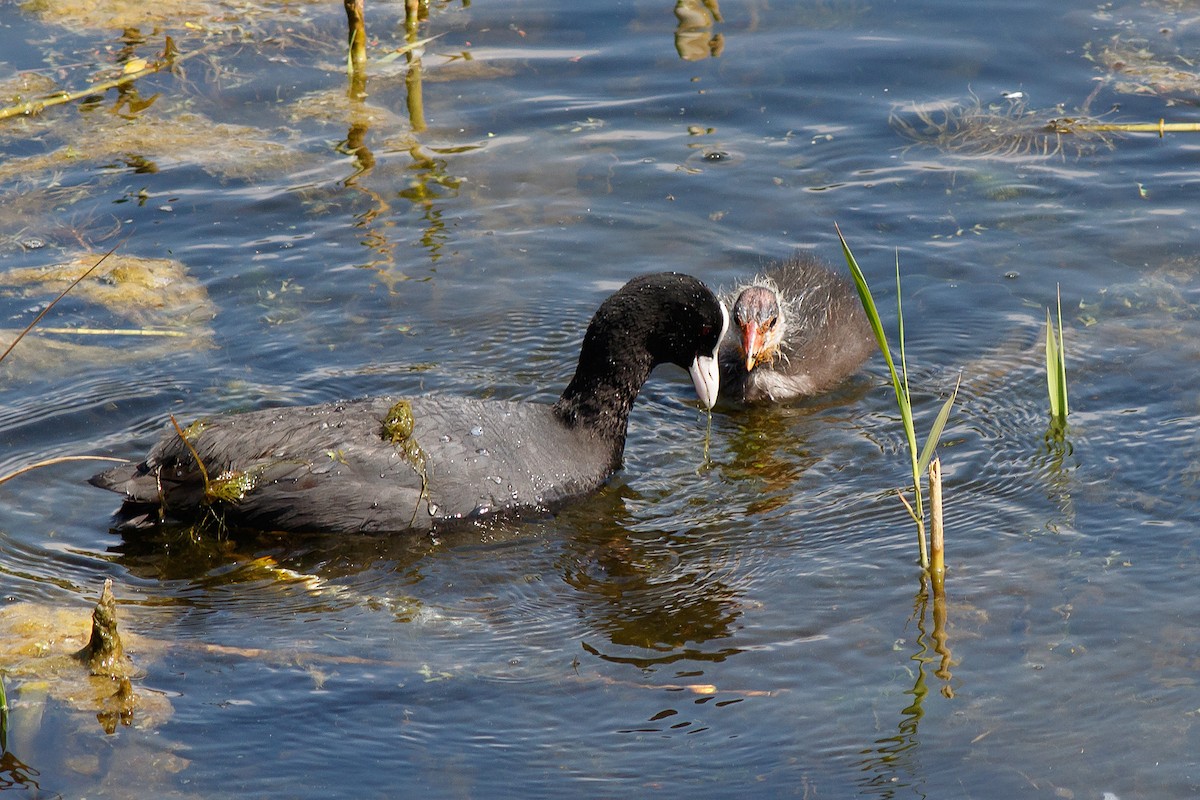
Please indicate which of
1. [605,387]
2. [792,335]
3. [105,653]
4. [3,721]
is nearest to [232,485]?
[105,653]

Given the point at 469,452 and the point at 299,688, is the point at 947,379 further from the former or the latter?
the point at 299,688

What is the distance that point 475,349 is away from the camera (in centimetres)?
649

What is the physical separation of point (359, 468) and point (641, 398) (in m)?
1.70

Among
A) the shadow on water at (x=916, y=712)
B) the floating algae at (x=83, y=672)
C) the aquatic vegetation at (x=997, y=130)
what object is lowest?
the shadow on water at (x=916, y=712)

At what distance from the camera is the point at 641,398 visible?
645 cm

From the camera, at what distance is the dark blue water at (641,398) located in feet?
13.4

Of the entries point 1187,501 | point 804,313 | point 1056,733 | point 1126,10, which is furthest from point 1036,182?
point 1056,733

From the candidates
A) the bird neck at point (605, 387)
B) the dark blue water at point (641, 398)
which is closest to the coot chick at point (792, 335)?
the dark blue water at point (641, 398)

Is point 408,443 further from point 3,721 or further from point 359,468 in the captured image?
point 3,721

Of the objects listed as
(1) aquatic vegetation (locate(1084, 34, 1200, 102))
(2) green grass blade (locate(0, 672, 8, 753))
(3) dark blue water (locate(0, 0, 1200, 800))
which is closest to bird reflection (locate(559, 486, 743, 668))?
(3) dark blue water (locate(0, 0, 1200, 800))

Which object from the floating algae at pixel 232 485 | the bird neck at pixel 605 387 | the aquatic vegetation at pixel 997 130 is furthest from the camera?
the aquatic vegetation at pixel 997 130

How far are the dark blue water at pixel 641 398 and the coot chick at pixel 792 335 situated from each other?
7.2 inches

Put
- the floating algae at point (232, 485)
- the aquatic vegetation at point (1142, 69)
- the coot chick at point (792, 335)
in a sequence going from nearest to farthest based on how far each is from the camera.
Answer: the floating algae at point (232, 485) < the coot chick at point (792, 335) < the aquatic vegetation at point (1142, 69)

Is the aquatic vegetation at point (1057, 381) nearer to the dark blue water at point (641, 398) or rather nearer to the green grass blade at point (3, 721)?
the dark blue water at point (641, 398)
